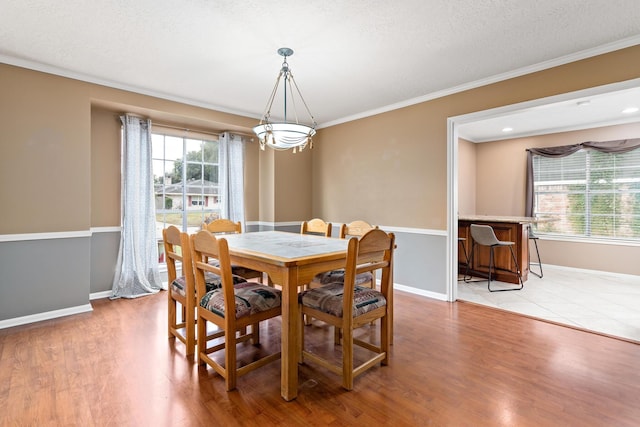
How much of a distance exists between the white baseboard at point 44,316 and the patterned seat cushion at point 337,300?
8.42 ft

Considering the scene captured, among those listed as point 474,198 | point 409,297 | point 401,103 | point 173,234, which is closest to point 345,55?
point 401,103

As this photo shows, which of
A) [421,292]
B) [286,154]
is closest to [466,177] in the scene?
Answer: [421,292]

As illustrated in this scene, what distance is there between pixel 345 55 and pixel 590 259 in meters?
5.08

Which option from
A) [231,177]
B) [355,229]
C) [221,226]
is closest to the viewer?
[355,229]

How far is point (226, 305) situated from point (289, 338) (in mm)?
419

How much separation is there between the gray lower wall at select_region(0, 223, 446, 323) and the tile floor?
58 cm

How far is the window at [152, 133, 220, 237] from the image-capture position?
13.8 ft

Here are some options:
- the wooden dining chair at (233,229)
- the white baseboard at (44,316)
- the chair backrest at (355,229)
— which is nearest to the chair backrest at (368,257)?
the chair backrest at (355,229)

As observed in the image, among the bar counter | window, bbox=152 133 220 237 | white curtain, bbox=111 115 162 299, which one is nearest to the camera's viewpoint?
white curtain, bbox=111 115 162 299

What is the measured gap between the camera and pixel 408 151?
3984mm

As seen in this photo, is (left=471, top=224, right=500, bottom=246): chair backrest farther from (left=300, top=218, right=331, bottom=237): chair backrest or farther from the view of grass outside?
the view of grass outside

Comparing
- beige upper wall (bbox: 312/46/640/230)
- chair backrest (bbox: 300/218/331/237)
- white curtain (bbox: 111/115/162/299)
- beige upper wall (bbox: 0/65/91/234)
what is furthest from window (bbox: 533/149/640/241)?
beige upper wall (bbox: 0/65/91/234)

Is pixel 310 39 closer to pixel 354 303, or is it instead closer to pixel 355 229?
pixel 355 229

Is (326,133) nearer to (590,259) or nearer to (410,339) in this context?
(410,339)
